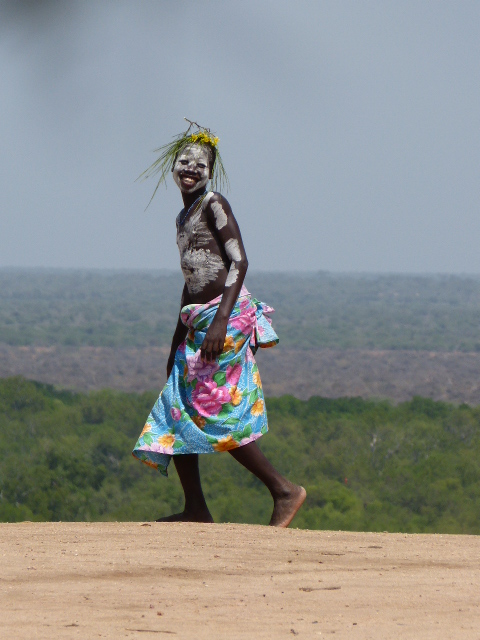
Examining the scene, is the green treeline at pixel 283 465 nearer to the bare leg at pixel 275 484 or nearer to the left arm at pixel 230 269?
the bare leg at pixel 275 484

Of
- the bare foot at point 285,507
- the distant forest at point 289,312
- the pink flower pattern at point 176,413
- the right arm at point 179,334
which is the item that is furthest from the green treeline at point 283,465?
the distant forest at point 289,312

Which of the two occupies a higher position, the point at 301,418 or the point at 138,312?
the point at 301,418

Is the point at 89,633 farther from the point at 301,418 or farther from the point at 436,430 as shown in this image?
the point at 301,418

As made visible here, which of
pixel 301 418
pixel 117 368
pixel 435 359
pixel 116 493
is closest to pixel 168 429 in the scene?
pixel 116 493

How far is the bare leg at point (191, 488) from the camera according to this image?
497cm

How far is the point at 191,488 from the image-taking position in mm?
4988

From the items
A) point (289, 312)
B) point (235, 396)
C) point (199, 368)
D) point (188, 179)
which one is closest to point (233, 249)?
point (188, 179)

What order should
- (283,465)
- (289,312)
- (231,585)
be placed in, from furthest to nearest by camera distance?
1. (289,312)
2. (283,465)
3. (231,585)

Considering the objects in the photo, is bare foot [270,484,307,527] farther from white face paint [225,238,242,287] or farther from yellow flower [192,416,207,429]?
white face paint [225,238,242,287]

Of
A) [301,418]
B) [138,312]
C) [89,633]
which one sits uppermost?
[89,633]

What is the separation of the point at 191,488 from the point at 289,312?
93883 millimetres

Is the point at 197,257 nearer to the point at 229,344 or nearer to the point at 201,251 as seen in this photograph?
the point at 201,251

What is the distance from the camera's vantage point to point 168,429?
4.93 metres

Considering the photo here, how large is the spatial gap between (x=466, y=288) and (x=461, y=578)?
125129mm
